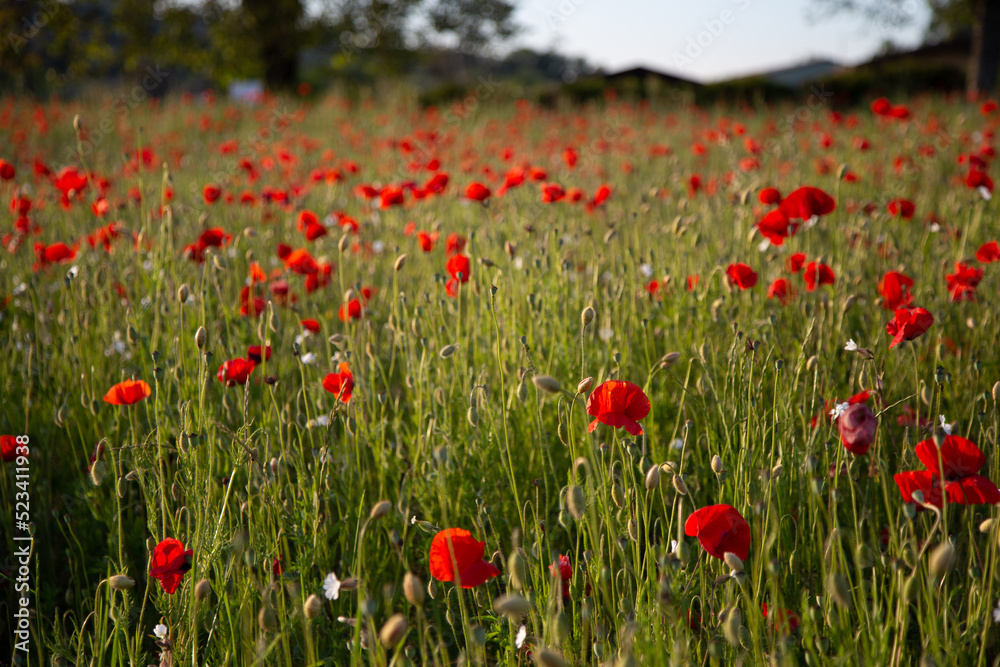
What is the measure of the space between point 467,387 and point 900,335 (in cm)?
100

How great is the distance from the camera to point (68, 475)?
6.57 feet

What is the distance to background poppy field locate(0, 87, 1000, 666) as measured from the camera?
3.63 feet

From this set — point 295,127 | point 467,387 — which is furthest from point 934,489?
point 295,127

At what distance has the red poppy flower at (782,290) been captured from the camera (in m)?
2.05

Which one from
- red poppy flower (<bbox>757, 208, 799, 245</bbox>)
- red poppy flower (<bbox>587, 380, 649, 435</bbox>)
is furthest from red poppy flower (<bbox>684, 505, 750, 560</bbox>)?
red poppy flower (<bbox>757, 208, 799, 245</bbox>)

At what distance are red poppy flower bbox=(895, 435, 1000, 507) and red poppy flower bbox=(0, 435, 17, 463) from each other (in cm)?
187

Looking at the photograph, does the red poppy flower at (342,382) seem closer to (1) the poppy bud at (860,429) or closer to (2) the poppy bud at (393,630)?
(2) the poppy bud at (393,630)

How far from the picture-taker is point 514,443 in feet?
6.04

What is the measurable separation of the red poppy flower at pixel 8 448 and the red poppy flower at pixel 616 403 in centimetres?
139

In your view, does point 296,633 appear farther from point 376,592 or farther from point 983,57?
point 983,57

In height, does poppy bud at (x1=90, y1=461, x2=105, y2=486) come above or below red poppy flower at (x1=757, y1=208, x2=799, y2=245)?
below

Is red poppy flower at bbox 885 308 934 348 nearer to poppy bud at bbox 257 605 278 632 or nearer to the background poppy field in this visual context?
the background poppy field

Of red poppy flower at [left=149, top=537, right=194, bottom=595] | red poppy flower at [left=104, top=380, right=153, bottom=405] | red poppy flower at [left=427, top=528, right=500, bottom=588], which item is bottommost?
red poppy flower at [left=149, top=537, right=194, bottom=595]

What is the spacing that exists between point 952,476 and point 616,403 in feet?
1.83
